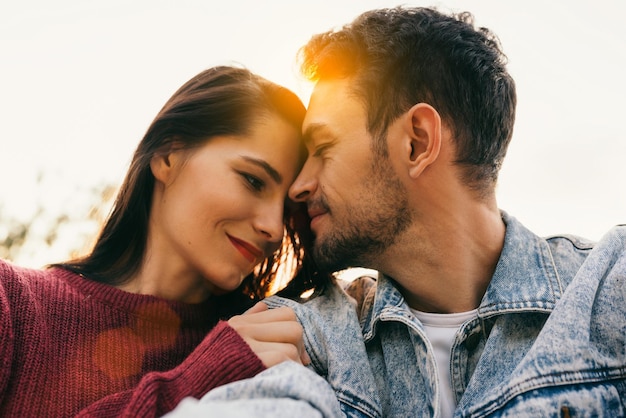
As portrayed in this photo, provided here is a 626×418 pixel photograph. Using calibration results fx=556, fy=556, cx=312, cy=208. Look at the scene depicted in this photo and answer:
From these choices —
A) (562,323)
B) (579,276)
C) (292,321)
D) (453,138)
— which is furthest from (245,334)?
(453,138)

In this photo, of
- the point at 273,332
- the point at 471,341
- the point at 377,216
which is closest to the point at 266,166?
the point at 377,216

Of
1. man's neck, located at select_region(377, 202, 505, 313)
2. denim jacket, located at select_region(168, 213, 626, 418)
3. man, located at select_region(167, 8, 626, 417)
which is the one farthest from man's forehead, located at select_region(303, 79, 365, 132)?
denim jacket, located at select_region(168, 213, 626, 418)

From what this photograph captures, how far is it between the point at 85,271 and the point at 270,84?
1.21m

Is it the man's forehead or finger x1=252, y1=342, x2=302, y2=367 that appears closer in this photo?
finger x1=252, y1=342, x2=302, y2=367

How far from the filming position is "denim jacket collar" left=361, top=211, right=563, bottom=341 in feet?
6.53

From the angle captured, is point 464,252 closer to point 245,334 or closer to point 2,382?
point 245,334

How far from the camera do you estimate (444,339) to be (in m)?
2.13

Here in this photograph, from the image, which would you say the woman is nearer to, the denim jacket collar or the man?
the man

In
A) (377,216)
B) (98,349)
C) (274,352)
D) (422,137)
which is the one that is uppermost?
(422,137)

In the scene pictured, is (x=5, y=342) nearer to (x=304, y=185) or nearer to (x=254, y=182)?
(x=254, y=182)

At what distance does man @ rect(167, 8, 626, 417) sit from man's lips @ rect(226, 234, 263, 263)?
10.8 inches

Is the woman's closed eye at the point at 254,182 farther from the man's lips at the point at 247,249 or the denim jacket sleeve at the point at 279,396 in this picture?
the denim jacket sleeve at the point at 279,396

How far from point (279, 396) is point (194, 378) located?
387mm

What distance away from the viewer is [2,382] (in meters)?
1.86
